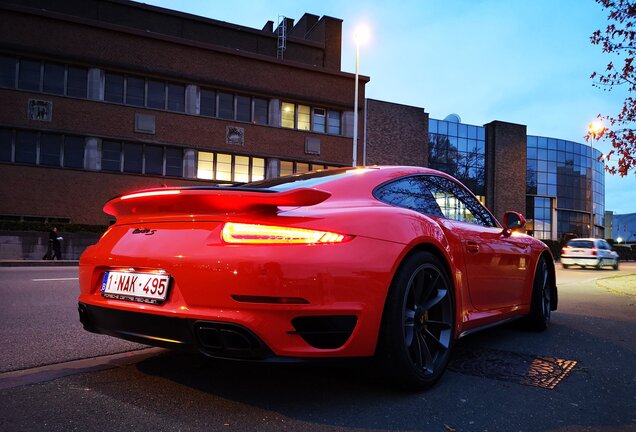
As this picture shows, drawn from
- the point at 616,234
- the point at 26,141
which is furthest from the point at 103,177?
the point at 616,234

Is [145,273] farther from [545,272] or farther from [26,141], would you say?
[26,141]

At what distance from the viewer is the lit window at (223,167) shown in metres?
27.6

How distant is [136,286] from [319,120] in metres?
28.5

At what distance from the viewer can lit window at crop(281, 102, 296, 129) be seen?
2942 centimetres

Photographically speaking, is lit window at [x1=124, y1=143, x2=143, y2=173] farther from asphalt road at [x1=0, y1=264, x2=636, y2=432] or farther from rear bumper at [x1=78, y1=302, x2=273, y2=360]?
rear bumper at [x1=78, y1=302, x2=273, y2=360]

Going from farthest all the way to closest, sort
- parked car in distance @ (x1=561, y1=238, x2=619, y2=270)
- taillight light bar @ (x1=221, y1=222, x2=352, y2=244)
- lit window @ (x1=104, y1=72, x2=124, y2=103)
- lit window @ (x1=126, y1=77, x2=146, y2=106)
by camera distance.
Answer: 1. lit window @ (x1=126, y1=77, x2=146, y2=106)
2. lit window @ (x1=104, y1=72, x2=124, y2=103)
3. parked car in distance @ (x1=561, y1=238, x2=619, y2=270)
4. taillight light bar @ (x1=221, y1=222, x2=352, y2=244)

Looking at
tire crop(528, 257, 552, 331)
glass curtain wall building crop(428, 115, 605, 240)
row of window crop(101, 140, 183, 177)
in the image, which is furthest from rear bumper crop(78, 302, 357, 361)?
glass curtain wall building crop(428, 115, 605, 240)

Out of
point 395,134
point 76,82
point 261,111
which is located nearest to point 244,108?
point 261,111

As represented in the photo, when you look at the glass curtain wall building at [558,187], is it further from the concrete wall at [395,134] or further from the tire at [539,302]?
the tire at [539,302]

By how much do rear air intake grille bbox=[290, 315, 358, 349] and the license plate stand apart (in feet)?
2.48

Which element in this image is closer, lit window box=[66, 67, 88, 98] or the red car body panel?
the red car body panel

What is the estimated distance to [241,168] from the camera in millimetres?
28109

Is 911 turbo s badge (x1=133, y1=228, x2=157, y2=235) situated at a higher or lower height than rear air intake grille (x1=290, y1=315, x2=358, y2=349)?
higher

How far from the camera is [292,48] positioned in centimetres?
3494
